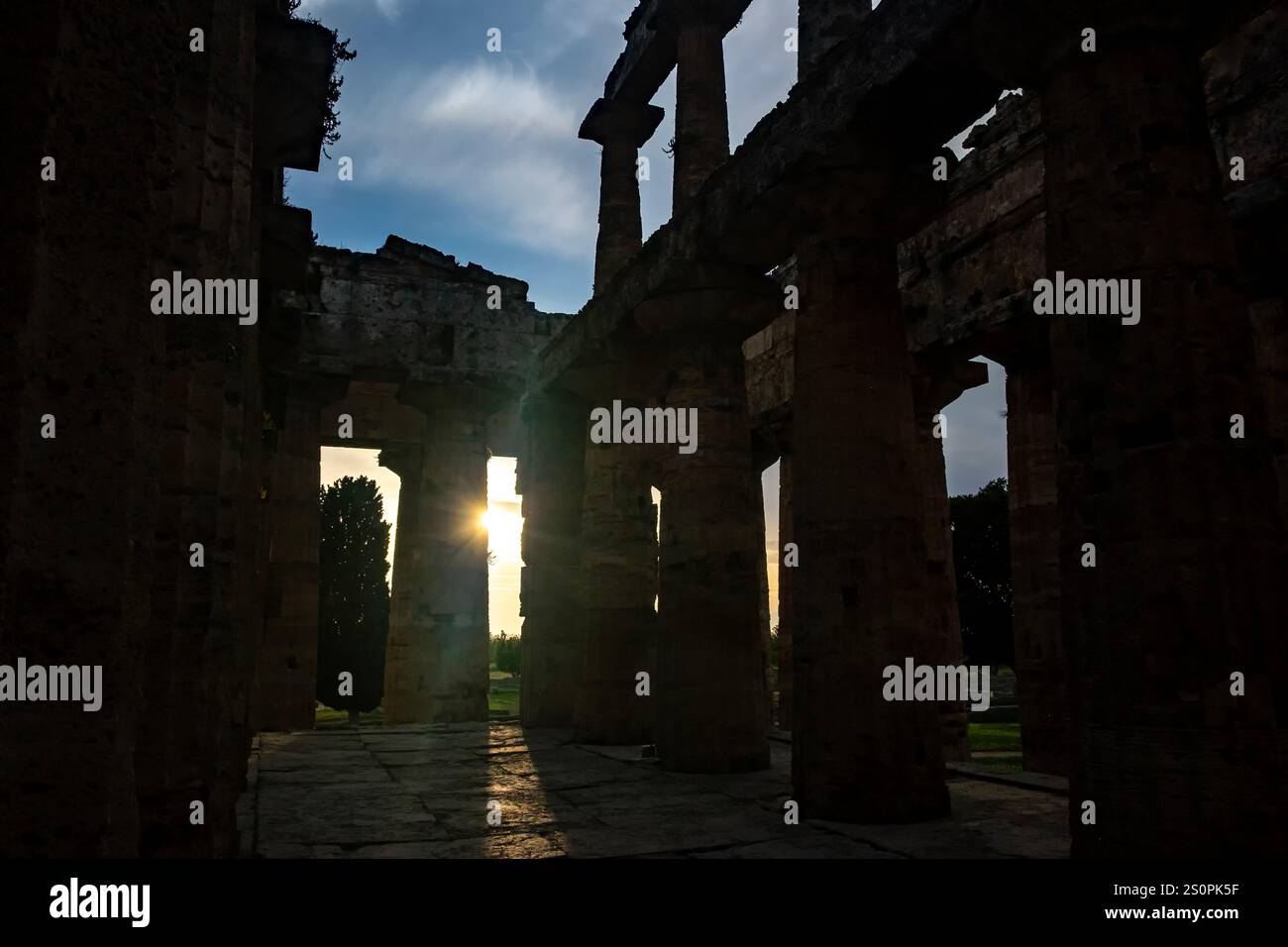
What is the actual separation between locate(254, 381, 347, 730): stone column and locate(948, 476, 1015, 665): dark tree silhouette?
63.3 feet

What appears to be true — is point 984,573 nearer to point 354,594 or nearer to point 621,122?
point 354,594

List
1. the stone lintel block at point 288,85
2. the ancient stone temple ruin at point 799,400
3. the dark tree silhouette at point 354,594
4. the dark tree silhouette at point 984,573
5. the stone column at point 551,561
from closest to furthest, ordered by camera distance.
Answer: the ancient stone temple ruin at point 799,400 → the stone lintel block at point 288,85 → the stone column at point 551,561 → the dark tree silhouette at point 354,594 → the dark tree silhouette at point 984,573

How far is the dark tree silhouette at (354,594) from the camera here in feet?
89.3

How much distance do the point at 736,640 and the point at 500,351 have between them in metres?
8.04

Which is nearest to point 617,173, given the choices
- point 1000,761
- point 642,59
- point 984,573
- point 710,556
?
point 642,59

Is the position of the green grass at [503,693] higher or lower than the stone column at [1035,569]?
lower

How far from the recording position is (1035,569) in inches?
431

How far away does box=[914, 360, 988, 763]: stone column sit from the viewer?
11625mm

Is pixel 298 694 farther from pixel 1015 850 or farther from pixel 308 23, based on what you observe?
pixel 1015 850

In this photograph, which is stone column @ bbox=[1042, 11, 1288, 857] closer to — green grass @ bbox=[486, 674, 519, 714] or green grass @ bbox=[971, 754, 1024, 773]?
green grass @ bbox=[971, 754, 1024, 773]

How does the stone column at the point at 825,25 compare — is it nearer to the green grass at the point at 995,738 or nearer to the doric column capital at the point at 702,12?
the doric column capital at the point at 702,12

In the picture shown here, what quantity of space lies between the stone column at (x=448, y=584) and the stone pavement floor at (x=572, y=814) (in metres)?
4.97

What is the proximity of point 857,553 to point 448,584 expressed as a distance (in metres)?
10.1

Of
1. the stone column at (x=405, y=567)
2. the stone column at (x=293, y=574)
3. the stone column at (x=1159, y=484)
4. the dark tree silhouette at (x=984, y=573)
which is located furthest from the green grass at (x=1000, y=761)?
the dark tree silhouette at (x=984, y=573)
